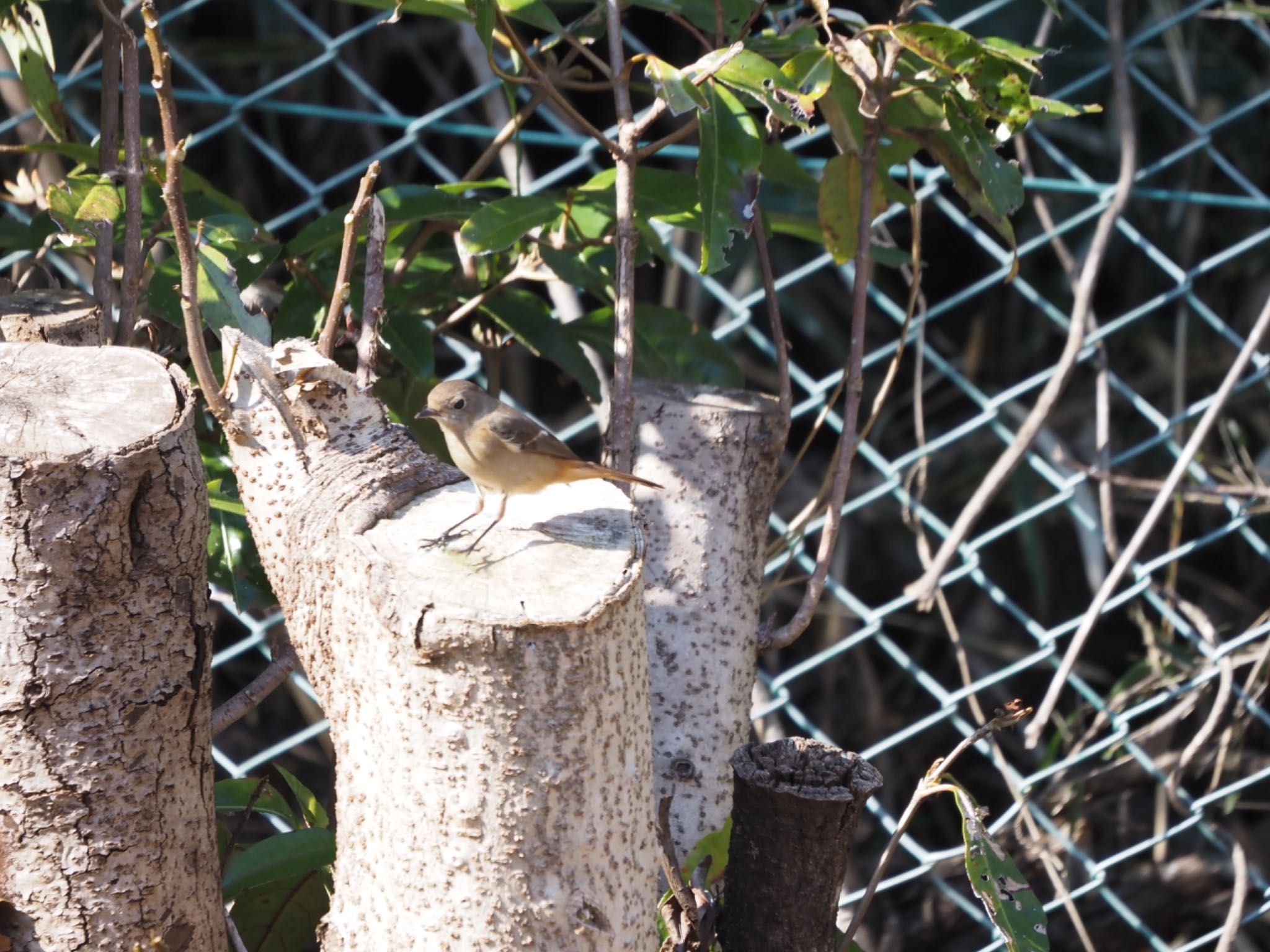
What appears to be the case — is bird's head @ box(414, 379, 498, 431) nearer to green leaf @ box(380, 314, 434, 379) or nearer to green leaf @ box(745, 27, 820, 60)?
green leaf @ box(380, 314, 434, 379)

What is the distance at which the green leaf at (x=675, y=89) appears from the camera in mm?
1325

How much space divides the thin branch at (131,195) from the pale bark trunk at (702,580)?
605 mm

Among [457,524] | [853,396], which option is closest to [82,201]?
[457,524]

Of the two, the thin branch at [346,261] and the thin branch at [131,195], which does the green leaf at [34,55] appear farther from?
the thin branch at [346,261]

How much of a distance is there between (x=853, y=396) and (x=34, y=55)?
1.12 m

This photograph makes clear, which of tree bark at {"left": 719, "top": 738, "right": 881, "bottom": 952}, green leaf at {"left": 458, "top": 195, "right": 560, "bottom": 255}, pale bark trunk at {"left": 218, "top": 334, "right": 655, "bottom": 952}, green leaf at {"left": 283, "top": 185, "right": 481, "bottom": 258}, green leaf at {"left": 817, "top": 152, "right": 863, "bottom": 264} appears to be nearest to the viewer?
pale bark trunk at {"left": 218, "top": 334, "right": 655, "bottom": 952}

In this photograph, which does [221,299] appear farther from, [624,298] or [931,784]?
[931,784]

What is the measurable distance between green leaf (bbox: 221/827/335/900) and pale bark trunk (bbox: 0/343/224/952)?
0.14m

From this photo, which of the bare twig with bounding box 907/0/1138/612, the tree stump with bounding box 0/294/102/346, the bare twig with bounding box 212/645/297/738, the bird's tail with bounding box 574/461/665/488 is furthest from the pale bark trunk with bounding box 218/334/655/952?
the bare twig with bounding box 907/0/1138/612

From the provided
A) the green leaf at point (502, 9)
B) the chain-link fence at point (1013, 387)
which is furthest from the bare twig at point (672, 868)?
the chain-link fence at point (1013, 387)

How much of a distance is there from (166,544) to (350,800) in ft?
0.94

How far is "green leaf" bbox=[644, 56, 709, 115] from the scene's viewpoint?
1.33m

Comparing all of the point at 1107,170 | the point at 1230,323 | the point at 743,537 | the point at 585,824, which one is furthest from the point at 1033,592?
the point at 585,824

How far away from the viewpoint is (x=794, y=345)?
3.46 m
